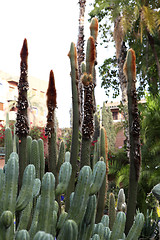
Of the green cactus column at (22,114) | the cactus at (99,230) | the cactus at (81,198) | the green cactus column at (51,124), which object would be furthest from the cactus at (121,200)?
the cactus at (81,198)

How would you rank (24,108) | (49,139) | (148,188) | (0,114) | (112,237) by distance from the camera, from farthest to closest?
(0,114), (148,188), (49,139), (24,108), (112,237)

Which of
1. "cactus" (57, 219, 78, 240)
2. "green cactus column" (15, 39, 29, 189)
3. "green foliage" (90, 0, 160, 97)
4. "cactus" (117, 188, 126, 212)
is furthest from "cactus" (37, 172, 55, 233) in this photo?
"green foliage" (90, 0, 160, 97)

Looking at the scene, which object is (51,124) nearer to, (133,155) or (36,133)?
(133,155)

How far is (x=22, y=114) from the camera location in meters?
2.64

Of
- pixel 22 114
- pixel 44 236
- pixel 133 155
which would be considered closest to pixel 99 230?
pixel 44 236

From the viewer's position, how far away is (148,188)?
6.02m

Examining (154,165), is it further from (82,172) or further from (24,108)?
(82,172)

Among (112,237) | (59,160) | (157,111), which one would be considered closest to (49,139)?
(59,160)

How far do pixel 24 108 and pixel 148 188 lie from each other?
13.8 feet

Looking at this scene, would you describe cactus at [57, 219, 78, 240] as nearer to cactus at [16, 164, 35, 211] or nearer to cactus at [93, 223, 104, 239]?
cactus at [16, 164, 35, 211]

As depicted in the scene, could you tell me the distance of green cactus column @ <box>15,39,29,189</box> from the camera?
2615 mm

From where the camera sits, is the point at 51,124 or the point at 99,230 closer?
the point at 99,230

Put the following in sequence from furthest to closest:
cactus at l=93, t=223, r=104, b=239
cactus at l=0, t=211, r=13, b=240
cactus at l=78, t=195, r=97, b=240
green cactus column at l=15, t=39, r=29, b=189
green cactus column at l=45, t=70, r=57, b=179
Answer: green cactus column at l=45, t=70, r=57, b=179, green cactus column at l=15, t=39, r=29, b=189, cactus at l=93, t=223, r=104, b=239, cactus at l=78, t=195, r=97, b=240, cactus at l=0, t=211, r=13, b=240

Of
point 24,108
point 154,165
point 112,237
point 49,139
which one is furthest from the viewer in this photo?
point 154,165
